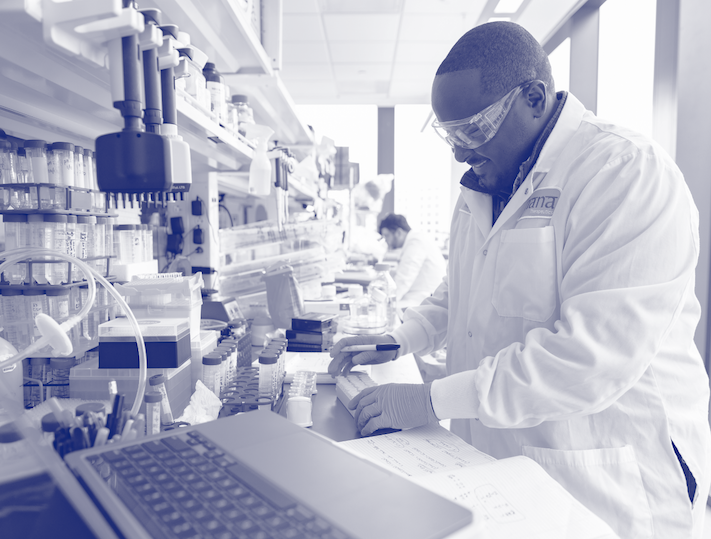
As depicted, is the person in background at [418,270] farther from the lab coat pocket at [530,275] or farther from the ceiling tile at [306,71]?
the lab coat pocket at [530,275]

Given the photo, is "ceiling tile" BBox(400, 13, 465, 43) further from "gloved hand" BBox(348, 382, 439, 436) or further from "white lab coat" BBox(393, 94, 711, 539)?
"gloved hand" BBox(348, 382, 439, 436)

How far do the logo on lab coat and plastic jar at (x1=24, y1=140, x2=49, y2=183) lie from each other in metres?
1.15

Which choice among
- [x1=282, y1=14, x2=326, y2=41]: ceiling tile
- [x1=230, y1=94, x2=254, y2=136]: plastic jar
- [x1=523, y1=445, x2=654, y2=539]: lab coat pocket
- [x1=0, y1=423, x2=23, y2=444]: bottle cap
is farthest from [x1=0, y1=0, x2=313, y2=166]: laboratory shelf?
[x1=282, y1=14, x2=326, y2=41]: ceiling tile

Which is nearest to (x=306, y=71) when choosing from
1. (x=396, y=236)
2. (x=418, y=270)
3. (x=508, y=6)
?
(x=396, y=236)

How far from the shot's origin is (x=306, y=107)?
7.49 meters

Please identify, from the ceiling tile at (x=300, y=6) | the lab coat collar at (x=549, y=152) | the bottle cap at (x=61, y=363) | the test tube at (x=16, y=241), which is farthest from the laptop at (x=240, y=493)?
the ceiling tile at (x=300, y=6)

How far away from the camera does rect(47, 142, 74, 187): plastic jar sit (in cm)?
123

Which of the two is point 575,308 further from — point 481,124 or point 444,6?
point 444,6

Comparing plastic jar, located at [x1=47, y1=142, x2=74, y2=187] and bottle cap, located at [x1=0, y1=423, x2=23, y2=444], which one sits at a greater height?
plastic jar, located at [x1=47, y1=142, x2=74, y2=187]

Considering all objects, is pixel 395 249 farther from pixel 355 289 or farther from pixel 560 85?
pixel 355 289

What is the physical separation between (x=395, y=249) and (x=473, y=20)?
2706 millimetres

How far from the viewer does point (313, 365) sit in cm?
165

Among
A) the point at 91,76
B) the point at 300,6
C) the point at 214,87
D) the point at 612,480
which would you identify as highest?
the point at 300,6

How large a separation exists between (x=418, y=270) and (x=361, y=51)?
2516mm
